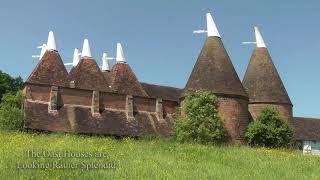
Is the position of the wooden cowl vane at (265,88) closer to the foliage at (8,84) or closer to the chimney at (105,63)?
the chimney at (105,63)

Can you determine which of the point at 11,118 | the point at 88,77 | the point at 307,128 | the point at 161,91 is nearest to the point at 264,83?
the point at 161,91

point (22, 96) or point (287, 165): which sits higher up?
point (22, 96)

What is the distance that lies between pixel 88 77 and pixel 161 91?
941cm

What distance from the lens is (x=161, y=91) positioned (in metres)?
38.4

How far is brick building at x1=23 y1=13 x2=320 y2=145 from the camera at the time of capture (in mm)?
26750

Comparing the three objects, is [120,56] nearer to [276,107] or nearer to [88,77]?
[88,77]

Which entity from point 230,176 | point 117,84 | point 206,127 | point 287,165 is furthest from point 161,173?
A: point 117,84

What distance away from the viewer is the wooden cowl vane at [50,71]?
2789 centimetres

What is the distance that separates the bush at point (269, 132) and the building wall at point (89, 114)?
507cm

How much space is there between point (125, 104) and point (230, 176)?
19.7 m

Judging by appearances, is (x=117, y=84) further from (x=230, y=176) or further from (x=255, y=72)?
(x=230, y=176)

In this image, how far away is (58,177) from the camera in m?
8.51

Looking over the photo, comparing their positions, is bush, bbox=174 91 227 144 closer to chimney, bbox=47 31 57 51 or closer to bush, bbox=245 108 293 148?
→ bush, bbox=245 108 293 148

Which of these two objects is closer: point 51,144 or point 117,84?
point 51,144
